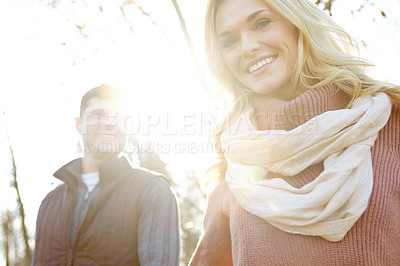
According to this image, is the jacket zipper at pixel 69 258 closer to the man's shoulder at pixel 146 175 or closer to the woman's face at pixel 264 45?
the man's shoulder at pixel 146 175

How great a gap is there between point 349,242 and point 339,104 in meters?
0.57

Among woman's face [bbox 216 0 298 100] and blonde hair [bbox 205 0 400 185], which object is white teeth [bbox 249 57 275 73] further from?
blonde hair [bbox 205 0 400 185]

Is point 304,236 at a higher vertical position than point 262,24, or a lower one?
lower

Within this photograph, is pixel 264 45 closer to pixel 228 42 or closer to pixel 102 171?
pixel 228 42

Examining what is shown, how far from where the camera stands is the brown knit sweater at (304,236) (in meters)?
1.29

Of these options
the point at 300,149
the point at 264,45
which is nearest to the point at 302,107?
the point at 300,149

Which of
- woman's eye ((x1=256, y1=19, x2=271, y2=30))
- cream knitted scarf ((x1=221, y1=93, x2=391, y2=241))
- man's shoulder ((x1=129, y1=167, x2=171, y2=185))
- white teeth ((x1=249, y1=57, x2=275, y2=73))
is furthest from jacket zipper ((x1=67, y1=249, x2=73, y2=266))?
woman's eye ((x1=256, y1=19, x2=271, y2=30))

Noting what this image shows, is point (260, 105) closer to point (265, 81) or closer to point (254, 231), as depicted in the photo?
point (265, 81)

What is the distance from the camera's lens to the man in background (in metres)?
2.65

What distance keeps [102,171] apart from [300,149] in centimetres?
194

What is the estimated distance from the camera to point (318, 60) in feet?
5.46

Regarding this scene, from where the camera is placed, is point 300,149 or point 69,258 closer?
point 300,149

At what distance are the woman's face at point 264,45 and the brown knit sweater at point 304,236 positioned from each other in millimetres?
92

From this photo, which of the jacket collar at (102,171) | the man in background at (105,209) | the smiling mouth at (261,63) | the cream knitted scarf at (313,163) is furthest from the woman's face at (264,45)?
the jacket collar at (102,171)
